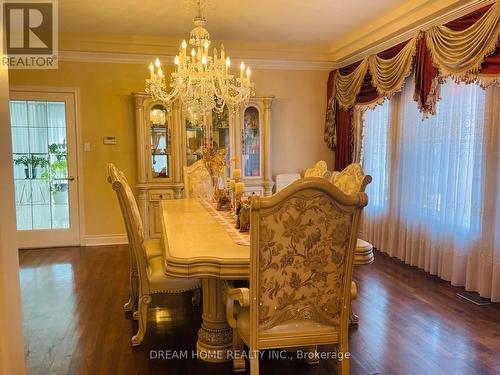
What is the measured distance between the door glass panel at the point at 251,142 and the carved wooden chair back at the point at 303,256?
3.52 meters

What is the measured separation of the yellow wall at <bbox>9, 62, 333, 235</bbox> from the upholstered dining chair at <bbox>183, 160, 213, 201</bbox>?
46.6 inches

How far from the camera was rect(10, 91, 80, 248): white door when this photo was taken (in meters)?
4.79

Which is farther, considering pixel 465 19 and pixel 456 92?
pixel 456 92

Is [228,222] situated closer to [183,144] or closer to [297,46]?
[183,144]

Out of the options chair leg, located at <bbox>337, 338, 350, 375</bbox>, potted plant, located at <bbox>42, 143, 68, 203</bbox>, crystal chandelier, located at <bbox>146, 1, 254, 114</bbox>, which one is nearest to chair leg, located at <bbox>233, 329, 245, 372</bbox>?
chair leg, located at <bbox>337, 338, 350, 375</bbox>

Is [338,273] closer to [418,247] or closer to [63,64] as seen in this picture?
[418,247]

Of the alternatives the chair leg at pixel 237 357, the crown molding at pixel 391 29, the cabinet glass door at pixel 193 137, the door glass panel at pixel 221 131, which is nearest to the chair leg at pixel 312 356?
the chair leg at pixel 237 357

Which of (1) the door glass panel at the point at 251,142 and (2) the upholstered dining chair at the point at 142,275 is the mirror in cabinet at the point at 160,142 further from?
(2) the upholstered dining chair at the point at 142,275

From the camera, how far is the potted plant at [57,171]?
16.0 ft

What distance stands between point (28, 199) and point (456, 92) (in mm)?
4818

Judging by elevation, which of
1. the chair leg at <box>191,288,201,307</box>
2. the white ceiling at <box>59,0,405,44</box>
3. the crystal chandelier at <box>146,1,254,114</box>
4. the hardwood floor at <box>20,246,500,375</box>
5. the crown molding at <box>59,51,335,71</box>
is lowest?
the hardwood floor at <box>20,246,500,375</box>

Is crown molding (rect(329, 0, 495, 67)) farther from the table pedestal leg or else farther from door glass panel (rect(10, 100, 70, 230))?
door glass panel (rect(10, 100, 70, 230))

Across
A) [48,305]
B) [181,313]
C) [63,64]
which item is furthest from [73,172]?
[181,313]

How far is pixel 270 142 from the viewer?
5.28m
